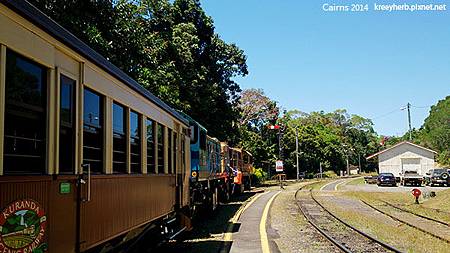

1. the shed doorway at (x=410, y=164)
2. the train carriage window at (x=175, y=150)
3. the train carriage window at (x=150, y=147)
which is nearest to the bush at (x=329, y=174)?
the shed doorway at (x=410, y=164)

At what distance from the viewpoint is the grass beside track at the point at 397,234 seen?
1180 centimetres

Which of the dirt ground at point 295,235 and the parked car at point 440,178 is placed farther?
the parked car at point 440,178

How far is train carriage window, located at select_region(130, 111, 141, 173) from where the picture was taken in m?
7.11

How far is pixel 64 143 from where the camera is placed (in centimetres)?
453

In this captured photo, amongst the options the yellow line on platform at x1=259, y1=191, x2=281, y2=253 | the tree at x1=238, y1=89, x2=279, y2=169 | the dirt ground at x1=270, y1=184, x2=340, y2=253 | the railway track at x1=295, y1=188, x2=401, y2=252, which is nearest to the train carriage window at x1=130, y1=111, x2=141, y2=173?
the yellow line on platform at x1=259, y1=191, x2=281, y2=253

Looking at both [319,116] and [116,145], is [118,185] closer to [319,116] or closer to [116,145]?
[116,145]

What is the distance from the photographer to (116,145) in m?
6.35

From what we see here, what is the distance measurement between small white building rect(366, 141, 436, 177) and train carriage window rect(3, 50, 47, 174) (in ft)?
204

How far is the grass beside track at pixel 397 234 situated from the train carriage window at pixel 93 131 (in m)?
8.51

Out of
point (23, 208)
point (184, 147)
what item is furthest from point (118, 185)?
point (184, 147)

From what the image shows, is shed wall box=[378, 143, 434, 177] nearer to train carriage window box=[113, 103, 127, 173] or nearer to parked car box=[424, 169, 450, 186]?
parked car box=[424, 169, 450, 186]

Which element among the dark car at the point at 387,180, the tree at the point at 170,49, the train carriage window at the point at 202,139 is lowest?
the dark car at the point at 387,180

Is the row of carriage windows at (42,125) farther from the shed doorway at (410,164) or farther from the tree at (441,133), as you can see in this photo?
the tree at (441,133)

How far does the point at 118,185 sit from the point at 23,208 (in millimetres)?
2557
